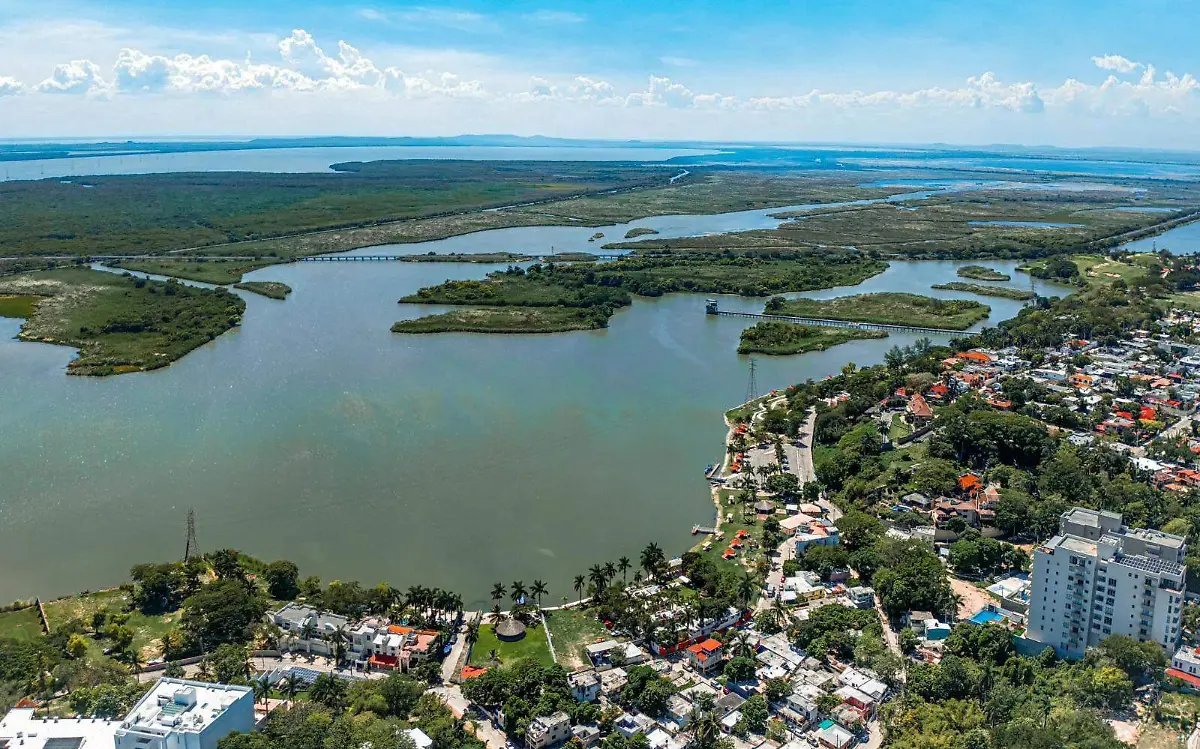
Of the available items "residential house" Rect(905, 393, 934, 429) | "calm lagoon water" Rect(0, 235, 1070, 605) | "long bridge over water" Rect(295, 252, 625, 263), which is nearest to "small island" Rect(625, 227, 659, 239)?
"long bridge over water" Rect(295, 252, 625, 263)

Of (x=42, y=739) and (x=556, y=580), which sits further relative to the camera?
(x=556, y=580)

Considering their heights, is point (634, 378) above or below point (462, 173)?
below

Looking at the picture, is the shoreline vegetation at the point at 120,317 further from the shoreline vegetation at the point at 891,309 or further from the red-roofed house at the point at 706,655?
the shoreline vegetation at the point at 891,309

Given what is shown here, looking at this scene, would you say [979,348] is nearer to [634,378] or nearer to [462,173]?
[634,378]

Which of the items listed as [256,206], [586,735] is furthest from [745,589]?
[256,206]

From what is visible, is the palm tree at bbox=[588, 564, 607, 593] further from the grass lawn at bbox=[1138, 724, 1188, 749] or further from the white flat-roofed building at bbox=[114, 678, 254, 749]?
the grass lawn at bbox=[1138, 724, 1188, 749]

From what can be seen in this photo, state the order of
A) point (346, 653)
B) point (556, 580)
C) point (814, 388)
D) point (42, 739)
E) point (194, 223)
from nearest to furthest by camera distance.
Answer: point (42, 739) → point (346, 653) → point (556, 580) → point (814, 388) → point (194, 223)

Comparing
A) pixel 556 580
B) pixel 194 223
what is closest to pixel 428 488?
pixel 556 580

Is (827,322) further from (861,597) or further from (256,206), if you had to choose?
(256,206)
